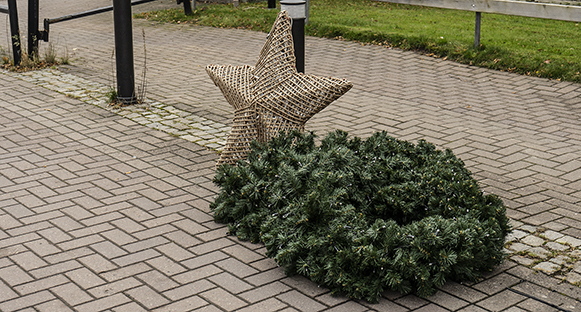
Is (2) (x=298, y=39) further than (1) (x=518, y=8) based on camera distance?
No

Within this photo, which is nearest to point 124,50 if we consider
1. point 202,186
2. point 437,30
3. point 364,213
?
point 202,186

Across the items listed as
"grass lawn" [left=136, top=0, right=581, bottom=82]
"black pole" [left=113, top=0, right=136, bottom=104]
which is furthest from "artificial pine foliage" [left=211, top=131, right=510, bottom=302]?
"grass lawn" [left=136, top=0, right=581, bottom=82]

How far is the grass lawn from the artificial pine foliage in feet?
16.9

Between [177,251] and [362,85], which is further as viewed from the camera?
[362,85]

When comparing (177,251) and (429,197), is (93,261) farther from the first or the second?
(429,197)

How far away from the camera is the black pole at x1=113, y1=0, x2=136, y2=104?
7886mm

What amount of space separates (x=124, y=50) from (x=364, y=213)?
4.64 metres

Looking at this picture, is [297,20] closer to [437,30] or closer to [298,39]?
[298,39]

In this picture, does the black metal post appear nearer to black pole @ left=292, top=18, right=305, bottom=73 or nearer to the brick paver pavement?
the brick paver pavement

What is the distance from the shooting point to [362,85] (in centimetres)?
907

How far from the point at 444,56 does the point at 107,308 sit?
26.4 ft

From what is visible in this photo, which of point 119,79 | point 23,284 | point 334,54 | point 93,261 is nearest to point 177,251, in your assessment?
point 93,261

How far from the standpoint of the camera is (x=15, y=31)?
32.4 feet

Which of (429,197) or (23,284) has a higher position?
(429,197)
